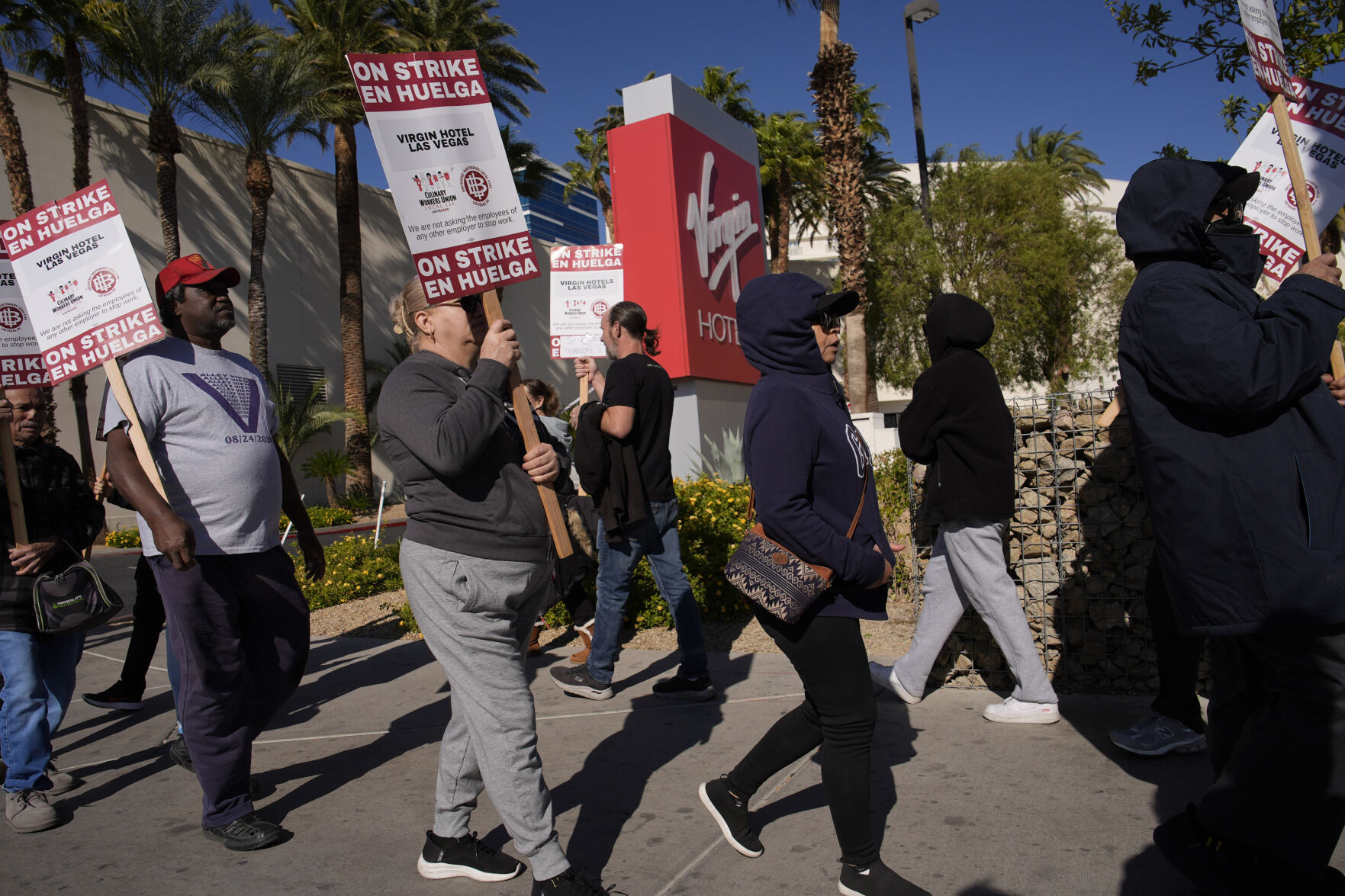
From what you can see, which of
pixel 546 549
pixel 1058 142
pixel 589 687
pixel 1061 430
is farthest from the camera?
pixel 1058 142

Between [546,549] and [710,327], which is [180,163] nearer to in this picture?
[710,327]

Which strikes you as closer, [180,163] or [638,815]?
[638,815]

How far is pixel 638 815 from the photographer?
3414 mm

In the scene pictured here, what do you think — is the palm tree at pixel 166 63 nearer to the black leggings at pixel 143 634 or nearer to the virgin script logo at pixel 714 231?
the virgin script logo at pixel 714 231

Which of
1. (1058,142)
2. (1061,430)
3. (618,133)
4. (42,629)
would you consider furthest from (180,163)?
(1058,142)

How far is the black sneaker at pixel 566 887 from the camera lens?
261cm

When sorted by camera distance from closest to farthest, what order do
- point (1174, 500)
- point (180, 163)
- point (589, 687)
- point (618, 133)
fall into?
1. point (1174, 500)
2. point (589, 687)
3. point (618, 133)
4. point (180, 163)

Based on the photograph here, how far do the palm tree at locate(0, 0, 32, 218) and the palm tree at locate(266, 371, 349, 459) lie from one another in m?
6.01

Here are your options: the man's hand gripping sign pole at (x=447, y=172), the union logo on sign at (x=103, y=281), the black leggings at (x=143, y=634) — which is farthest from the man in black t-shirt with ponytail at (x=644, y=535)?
the black leggings at (x=143, y=634)

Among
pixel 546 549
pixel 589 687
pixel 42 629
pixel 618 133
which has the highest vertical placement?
pixel 618 133

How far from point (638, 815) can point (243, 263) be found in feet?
73.8

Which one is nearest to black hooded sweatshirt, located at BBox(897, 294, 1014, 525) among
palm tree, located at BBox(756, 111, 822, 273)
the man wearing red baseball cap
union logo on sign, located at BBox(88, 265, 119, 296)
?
the man wearing red baseball cap

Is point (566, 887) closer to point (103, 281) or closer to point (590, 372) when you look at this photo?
point (103, 281)

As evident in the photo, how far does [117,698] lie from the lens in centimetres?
534
